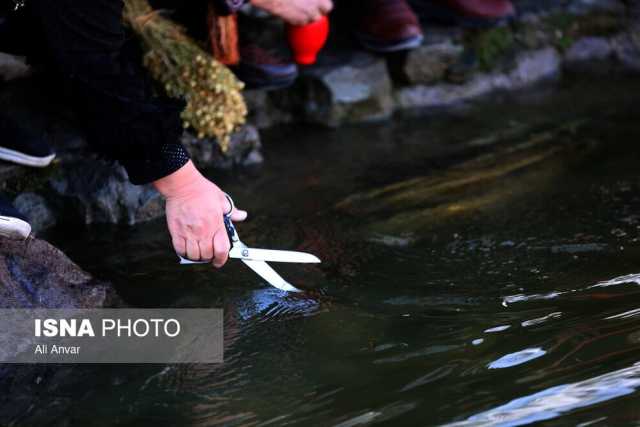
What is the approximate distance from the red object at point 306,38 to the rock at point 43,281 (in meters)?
1.60

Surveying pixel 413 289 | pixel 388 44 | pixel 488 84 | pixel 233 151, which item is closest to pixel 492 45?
pixel 488 84

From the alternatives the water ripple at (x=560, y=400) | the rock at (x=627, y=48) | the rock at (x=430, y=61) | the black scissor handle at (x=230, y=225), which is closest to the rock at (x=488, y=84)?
the rock at (x=430, y=61)

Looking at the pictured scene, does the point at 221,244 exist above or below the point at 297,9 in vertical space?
below

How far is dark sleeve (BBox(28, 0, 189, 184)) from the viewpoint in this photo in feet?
6.70

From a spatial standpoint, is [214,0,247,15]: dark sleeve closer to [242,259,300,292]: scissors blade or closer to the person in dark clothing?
the person in dark clothing

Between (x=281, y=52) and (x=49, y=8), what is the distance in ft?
7.60

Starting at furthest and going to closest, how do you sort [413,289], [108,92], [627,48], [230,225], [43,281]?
1. [627,48]
2. [413,289]
3. [43,281]
4. [230,225]
5. [108,92]

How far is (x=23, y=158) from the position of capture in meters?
3.16

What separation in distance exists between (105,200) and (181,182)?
3.91 feet

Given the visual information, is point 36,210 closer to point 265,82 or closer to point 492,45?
point 265,82

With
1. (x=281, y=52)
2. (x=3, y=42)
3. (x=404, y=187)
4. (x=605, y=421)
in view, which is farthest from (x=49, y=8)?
(x=281, y=52)

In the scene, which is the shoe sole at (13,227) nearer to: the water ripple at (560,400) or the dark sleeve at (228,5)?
the dark sleeve at (228,5)

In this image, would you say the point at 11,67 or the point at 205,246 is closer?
the point at 205,246

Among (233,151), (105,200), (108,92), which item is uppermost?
(108,92)
